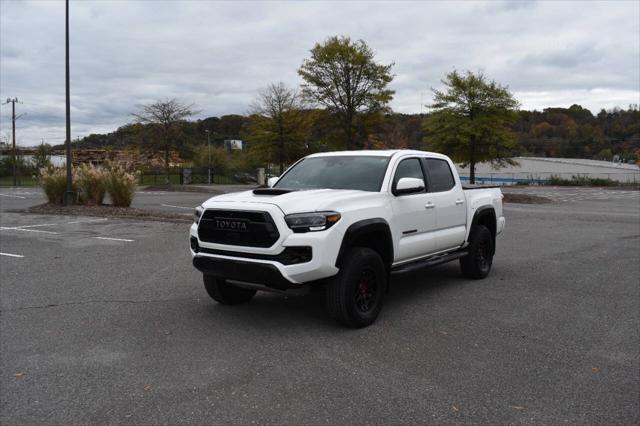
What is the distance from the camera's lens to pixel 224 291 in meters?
6.39

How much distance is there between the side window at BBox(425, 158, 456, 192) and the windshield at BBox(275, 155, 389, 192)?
0.86m

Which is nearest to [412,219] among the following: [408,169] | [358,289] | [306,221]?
[408,169]

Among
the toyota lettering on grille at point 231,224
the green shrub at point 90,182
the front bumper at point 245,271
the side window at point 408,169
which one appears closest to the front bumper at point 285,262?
the front bumper at point 245,271

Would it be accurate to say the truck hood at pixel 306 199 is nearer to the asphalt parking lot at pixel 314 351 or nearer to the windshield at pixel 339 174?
the windshield at pixel 339 174

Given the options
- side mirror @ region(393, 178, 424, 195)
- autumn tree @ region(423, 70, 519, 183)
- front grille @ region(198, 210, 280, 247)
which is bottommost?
front grille @ region(198, 210, 280, 247)

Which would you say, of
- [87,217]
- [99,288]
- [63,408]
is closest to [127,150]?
[87,217]

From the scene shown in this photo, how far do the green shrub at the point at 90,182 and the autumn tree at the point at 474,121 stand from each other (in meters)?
18.6

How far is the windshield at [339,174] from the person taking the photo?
A: 20.8 ft

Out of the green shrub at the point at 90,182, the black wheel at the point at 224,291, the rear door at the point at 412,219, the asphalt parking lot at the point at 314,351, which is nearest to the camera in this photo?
the asphalt parking lot at the point at 314,351

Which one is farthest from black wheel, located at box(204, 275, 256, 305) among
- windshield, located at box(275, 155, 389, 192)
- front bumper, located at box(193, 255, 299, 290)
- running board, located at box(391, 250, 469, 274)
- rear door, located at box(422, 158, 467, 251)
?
rear door, located at box(422, 158, 467, 251)

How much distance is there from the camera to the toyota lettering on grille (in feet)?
17.6

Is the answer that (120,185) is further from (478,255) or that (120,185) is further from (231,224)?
(231,224)

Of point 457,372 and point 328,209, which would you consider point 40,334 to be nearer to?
point 328,209

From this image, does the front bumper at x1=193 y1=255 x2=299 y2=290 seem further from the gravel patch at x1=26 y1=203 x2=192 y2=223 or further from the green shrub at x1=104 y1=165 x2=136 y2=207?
the green shrub at x1=104 y1=165 x2=136 y2=207
